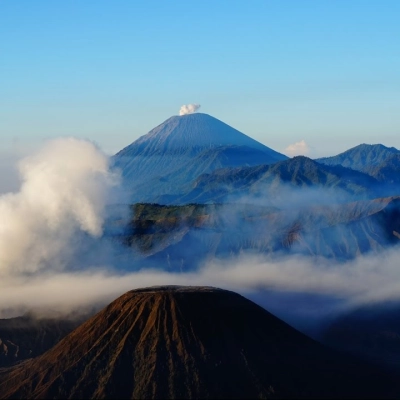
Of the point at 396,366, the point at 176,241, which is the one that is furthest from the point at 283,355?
the point at 176,241

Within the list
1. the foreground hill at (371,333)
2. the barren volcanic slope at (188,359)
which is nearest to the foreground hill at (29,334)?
the barren volcanic slope at (188,359)

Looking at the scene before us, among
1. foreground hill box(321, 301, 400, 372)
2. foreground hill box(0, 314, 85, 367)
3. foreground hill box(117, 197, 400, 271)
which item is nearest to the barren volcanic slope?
foreground hill box(0, 314, 85, 367)

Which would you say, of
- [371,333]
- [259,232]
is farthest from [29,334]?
[259,232]

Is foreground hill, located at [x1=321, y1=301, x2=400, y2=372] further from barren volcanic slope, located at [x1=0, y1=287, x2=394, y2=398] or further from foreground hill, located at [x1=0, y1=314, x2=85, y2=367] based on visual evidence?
foreground hill, located at [x1=0, y1=314, x2=85, y2=367]

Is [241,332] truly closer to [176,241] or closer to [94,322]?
[94,322]

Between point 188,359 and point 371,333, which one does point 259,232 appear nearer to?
point 371,333

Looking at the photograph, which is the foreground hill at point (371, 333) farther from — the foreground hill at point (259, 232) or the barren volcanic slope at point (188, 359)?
the foreground hill at point (259, 232)
